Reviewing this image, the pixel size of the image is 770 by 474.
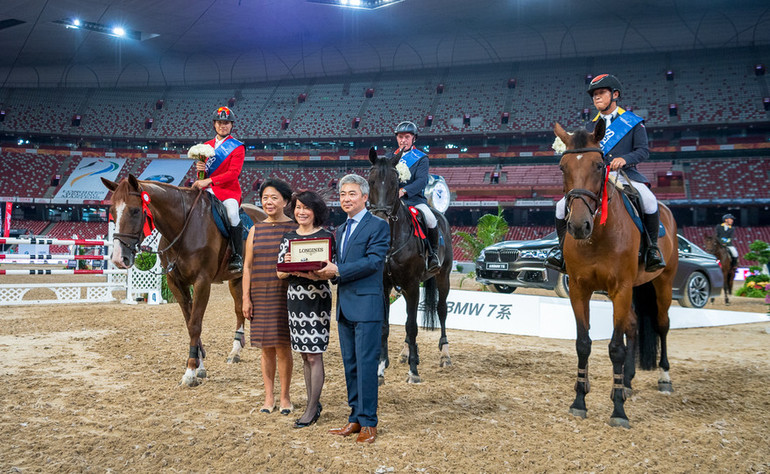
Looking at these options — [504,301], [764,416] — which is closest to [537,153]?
[504,301]

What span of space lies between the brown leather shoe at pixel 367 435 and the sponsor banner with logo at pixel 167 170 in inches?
1654

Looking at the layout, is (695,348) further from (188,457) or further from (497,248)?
(188,457)

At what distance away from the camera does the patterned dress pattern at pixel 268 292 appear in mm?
3965

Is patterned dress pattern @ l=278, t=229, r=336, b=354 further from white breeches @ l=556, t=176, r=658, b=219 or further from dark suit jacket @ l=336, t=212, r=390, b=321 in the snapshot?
white breeches @ l=556, t=176, r=658, b=219

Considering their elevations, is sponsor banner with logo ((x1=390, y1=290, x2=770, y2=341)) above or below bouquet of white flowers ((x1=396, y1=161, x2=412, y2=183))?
below

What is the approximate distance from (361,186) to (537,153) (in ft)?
124

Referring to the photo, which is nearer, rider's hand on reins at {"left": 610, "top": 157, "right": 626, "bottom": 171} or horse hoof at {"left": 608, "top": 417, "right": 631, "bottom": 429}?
horse hoof at {"left": 608, "top": 417, "right": 631, "bottom": 429}

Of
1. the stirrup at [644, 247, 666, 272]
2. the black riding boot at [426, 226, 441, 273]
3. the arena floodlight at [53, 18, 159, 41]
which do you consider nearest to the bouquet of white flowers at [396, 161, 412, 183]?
the black riding boot at [426, 226, 441, 273]

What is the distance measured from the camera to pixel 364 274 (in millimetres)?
3457

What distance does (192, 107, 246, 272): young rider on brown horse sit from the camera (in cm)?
596

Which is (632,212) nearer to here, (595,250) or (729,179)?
(595,250)

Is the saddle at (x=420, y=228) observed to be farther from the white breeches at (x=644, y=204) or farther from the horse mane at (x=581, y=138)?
the horse mane at (x=581, y=138)

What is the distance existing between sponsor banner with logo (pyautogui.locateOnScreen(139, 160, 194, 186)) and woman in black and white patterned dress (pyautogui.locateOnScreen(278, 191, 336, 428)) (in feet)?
136

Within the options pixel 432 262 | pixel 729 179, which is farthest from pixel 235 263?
pixel 729 179
